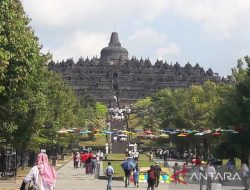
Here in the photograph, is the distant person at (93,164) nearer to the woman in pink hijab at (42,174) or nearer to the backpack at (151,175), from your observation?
the backpack at (151,175)

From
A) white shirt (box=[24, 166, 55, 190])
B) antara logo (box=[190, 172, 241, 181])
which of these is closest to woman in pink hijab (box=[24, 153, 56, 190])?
white shirt (box=[24, 166, 55, 190])

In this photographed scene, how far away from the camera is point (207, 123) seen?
5647cm

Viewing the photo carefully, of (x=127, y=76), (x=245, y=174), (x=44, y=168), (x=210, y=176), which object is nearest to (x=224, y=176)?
(x=245, y=174)

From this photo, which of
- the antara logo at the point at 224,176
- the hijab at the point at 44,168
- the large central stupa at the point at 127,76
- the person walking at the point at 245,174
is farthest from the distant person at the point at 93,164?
the large central stupa at the point at 127,76

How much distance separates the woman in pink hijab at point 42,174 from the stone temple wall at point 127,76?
15437cm

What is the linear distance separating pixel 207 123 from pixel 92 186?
29.4 metres

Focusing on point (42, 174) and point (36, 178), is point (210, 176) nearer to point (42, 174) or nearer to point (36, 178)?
point (42, 174)

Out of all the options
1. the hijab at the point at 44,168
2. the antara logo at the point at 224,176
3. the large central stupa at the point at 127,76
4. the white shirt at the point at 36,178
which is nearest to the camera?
the white shirt at the point at 36,178

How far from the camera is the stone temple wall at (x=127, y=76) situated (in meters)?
173

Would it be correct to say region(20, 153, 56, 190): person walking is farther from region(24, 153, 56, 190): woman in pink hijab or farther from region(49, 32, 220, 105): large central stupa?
region(49, 32, 220, 105): large central stupa

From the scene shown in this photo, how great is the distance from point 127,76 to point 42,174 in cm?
16526

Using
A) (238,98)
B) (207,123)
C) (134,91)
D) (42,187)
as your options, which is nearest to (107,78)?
(134,91)

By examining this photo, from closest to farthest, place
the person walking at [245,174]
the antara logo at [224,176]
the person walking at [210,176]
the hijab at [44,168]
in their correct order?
the hijab at [44,168] < the person walking at [210,176] < the antara logo at [224,176] < the person walking at [245,174]

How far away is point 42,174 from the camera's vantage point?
1391 cm
